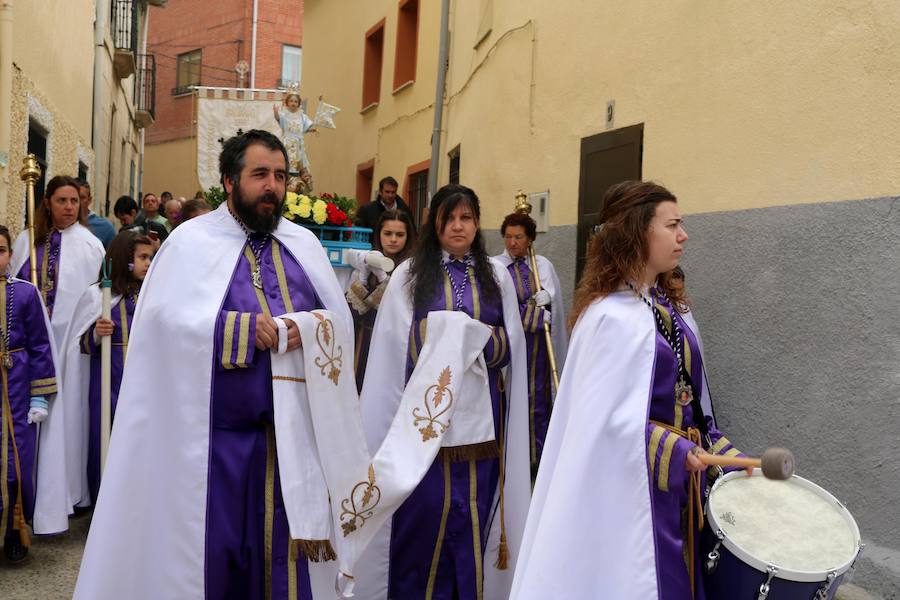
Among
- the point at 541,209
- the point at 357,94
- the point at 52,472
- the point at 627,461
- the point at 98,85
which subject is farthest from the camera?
the point at 357,94

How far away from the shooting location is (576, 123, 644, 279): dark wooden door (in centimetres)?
749

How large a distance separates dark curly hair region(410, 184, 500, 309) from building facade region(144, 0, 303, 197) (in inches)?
1033

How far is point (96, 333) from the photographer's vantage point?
632 cm

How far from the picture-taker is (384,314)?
5.30 m

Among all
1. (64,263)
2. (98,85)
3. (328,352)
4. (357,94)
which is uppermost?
(357,94)

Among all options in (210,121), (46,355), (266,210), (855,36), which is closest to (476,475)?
(266,210)

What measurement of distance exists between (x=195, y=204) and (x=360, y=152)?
10433mm

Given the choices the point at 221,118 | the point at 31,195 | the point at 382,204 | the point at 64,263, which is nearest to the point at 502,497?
the point at 64,263

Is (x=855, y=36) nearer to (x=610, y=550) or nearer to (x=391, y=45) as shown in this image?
(x=610, y=550)

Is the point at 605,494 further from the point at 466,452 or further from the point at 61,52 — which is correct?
the point at 61,52

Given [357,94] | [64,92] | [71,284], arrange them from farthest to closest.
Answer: [357,94] < [64,92] < [71,284]

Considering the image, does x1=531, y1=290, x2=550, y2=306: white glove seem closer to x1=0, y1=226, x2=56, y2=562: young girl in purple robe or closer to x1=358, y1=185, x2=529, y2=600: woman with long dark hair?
x1=358, y1=185, x2=529, y2=600: woman with long dark hair

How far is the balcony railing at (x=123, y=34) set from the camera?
17938 millimetres

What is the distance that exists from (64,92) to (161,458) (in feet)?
28.7
